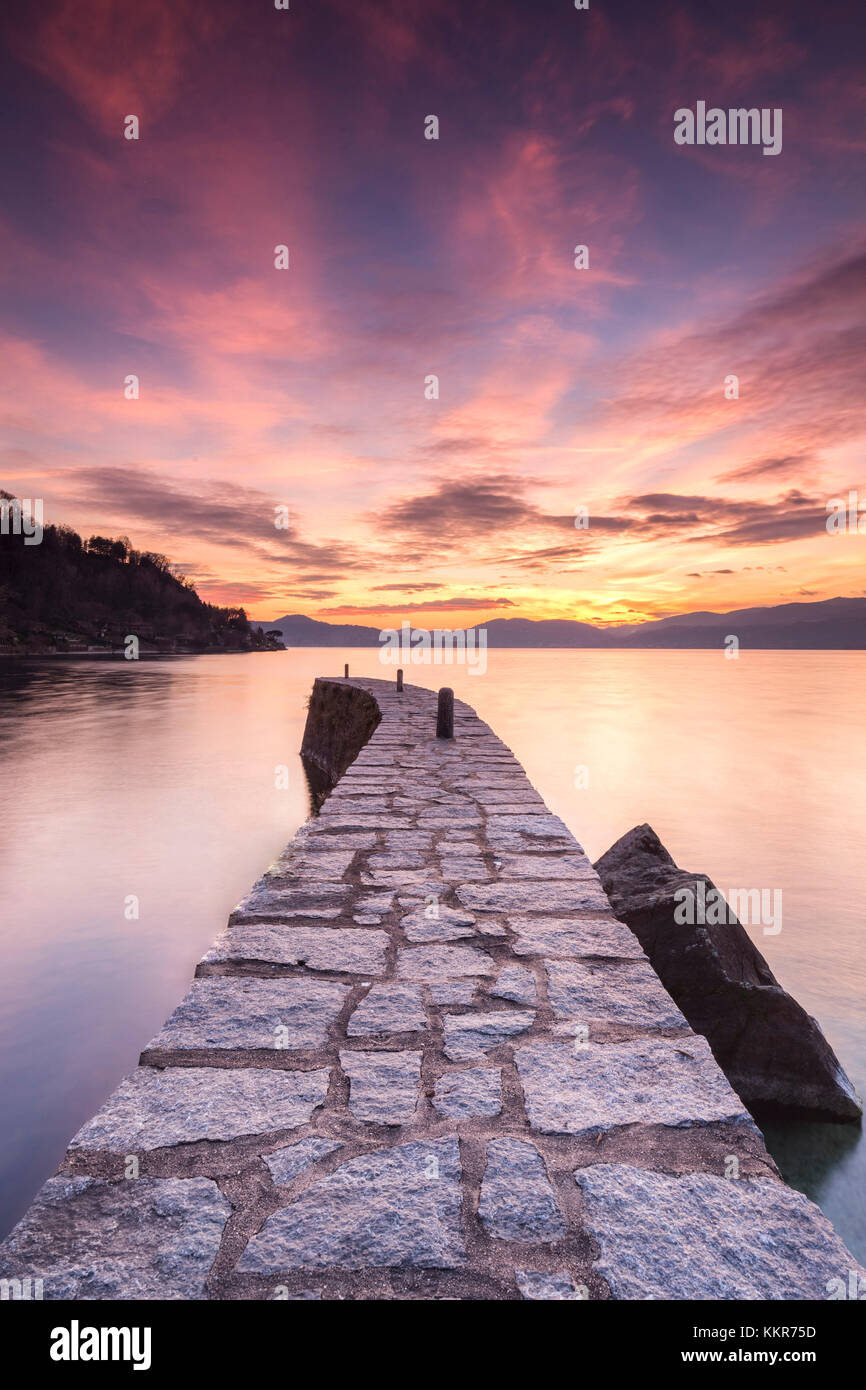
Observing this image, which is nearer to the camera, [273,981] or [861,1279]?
[861,1279]

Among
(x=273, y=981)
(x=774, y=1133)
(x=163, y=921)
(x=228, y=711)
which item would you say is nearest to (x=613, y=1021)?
(x=273, y=981)

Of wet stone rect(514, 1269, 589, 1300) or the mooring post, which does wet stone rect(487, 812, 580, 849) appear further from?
the mooring post

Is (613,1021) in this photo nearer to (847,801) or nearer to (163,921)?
(163,921)

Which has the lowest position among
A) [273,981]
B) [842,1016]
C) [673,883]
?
[842,1016]

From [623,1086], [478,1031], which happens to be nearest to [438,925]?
[478,1031]

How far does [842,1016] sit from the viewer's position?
625cm

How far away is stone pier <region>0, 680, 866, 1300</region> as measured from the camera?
147 centimetres

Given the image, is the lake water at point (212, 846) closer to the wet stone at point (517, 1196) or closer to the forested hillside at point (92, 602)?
the wet stone at point (517, 1196)

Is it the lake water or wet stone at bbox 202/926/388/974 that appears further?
the lake water

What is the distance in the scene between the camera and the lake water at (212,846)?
5559mm

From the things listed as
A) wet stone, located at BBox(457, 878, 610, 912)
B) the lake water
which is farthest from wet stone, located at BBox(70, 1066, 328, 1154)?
the lake water

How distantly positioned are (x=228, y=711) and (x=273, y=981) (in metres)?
31.8

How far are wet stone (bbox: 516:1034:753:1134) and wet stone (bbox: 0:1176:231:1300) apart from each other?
0.96m
